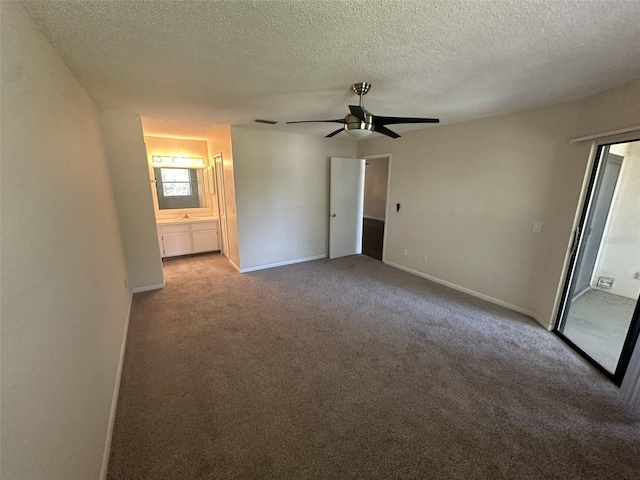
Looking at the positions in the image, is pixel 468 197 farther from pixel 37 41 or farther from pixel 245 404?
pixel 37 41

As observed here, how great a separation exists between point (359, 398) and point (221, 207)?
4353 mm

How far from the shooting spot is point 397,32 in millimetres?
1493

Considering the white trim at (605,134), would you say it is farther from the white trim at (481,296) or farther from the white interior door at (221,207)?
the white interior door at (221,207)

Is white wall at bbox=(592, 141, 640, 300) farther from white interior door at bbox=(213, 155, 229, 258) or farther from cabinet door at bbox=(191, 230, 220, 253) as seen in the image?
cabinet door at bbox=(191, 230, 220, 253)

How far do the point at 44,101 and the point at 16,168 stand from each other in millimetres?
688

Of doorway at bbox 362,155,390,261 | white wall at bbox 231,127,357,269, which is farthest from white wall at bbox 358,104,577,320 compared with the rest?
doorway at bbox 362,155,390,261

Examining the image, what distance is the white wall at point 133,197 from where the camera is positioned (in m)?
3.24

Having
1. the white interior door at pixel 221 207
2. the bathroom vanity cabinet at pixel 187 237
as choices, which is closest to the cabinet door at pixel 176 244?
the bathroom vanity cabinet at pixel 187 237

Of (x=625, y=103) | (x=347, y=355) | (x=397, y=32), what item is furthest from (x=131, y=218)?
(x=625, y=103)

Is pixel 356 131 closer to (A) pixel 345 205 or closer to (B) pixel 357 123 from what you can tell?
(B) pixel 357 123

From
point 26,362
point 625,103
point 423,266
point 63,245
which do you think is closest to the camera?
point 26,362

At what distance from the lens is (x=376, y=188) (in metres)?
9.37

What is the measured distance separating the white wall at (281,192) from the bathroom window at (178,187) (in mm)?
1974

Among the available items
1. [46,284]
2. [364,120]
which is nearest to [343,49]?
[364,120]
